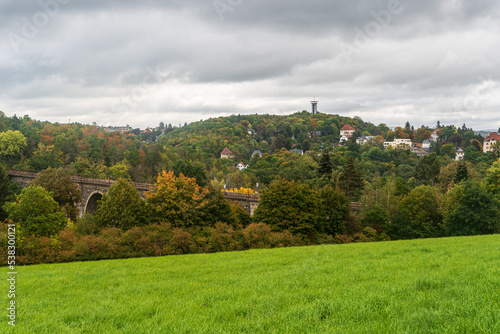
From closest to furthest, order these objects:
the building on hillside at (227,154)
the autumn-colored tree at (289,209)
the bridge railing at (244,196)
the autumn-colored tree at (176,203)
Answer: the autumn-colored tree at (176,203)
the autumn-colored tree at (289,209)
the bridge railing at (244,196)
the building on hillside at (227,154)

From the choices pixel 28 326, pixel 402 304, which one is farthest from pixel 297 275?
pixel 28 326

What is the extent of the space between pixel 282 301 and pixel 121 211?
21.1m

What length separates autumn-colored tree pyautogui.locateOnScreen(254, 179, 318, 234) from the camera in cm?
2709

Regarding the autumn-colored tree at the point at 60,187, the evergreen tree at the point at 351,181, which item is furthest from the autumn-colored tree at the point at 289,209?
the autumn-colored tree at the point at 60,187

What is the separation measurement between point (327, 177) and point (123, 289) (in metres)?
46.1

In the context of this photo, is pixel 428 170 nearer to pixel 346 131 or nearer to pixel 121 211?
pixel 121 211

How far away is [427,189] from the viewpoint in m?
35.6

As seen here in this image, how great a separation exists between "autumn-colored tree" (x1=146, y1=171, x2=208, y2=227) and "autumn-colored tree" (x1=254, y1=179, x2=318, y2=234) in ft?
18.1

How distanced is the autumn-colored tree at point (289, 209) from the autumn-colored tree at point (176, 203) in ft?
18.1

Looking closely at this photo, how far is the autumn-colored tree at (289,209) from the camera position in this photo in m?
27.1

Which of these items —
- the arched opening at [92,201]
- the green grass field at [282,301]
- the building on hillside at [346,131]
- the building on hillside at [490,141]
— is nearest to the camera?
the green grass field at [282,301]

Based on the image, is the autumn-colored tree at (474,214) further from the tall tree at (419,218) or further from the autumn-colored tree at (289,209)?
the autumn-colored tree at (289,209)

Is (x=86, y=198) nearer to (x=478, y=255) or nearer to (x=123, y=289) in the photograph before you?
(x=123, y=289)

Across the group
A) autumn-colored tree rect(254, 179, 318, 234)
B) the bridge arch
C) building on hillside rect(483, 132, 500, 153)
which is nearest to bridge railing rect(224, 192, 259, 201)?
autumn-colored tree rect(254, 179, 318, 234)
